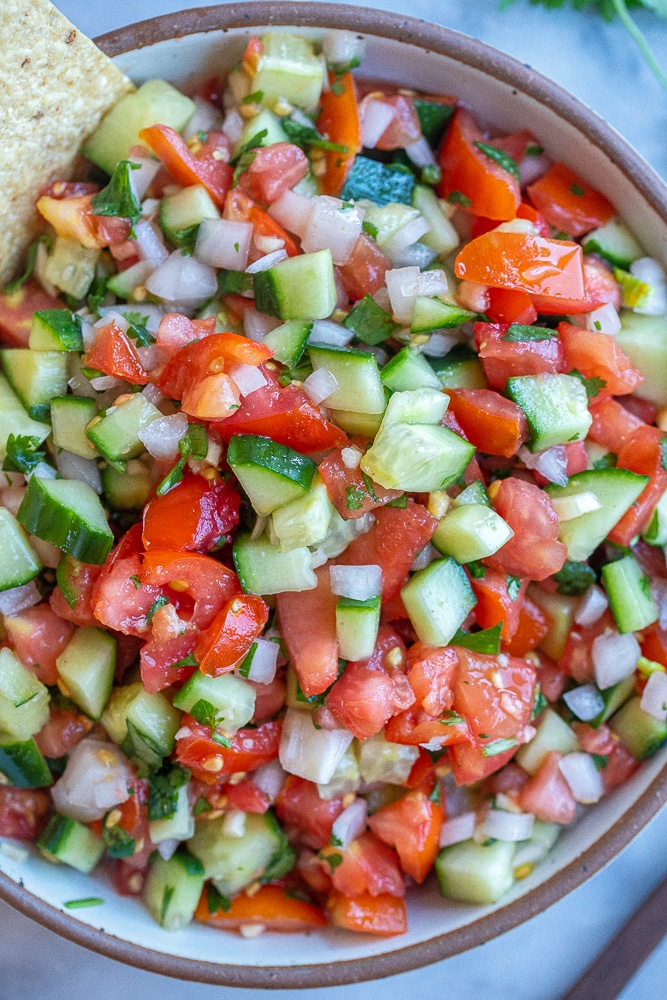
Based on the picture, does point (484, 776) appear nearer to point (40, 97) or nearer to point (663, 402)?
point (663, 402)

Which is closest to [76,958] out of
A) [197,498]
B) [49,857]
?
[49,857]

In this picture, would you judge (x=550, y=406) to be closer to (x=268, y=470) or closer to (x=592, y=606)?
(x=592, y=606)

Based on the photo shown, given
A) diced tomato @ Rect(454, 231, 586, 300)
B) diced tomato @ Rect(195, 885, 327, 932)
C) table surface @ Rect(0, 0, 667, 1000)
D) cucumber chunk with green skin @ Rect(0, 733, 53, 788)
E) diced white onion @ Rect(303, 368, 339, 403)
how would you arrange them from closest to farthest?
diced white onion @ Rect(303, 368, 339, 403) → diced tomato @ Rect(454, 231, 586, 300) → cucumber chunk with green skin @ Rect(0, 733, 53, 788) → diced tomato @ Rect(195, 885, 327, 932) → table surface @ Rect(0, 0, 667, 1000)

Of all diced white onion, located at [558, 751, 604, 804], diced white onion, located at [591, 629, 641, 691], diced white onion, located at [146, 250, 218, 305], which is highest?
diced white onion, located at [146, 250, 218, 305]

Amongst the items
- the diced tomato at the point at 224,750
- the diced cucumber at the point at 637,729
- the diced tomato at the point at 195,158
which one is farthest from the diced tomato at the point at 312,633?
the diced tomato at the point at 195,158

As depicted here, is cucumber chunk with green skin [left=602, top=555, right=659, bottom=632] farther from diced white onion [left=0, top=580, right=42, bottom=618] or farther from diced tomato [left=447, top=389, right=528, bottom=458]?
diced white onion [left=0, top=580, right=42, bottom=618]

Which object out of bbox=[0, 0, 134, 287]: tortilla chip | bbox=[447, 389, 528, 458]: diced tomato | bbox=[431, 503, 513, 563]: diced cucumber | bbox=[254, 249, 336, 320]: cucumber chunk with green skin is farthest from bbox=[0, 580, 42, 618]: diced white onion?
bbox=[447, 389, 528, 458]: diced tomato
